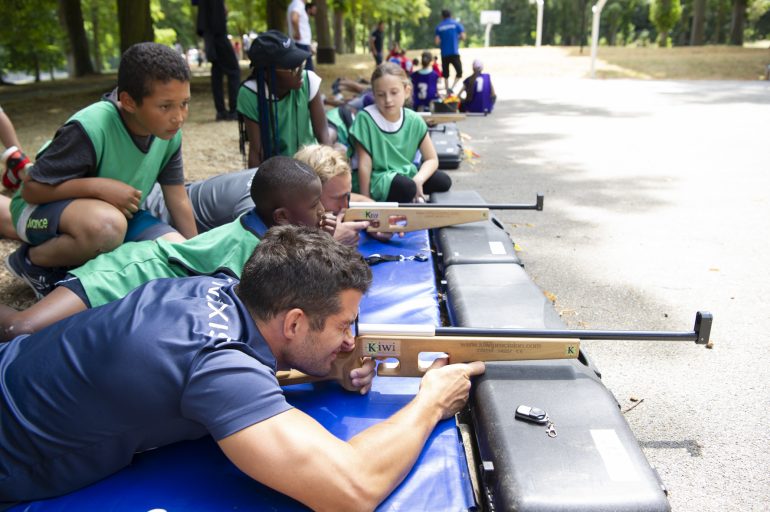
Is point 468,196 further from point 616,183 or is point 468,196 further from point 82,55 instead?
point 82,55

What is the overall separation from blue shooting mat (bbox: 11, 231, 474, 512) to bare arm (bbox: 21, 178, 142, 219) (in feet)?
4.41

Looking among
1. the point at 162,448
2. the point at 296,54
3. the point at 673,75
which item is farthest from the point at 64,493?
the point at 673,75

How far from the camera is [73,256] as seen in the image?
298cm

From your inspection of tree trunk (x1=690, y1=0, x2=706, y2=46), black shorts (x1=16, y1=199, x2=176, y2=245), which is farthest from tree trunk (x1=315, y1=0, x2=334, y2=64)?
tree trunk (x1=690, y1=0, x2=706, y2=46)

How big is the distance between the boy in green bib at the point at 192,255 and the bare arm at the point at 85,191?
41 cm

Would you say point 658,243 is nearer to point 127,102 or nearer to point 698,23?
point 127,102

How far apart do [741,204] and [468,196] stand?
2.68m

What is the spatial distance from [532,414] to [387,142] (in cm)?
308

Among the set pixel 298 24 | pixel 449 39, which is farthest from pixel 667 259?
pixel 449 39

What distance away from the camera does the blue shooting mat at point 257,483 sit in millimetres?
1692

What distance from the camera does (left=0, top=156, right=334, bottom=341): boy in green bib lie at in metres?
2.38

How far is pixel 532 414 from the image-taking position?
1.95m

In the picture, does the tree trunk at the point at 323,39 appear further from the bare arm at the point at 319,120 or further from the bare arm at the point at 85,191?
the bare arm at the point at 85,191

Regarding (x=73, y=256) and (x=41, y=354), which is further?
(x=73, y=256)
